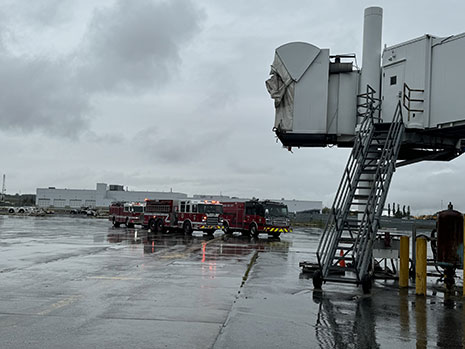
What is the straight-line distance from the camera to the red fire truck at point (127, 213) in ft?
138

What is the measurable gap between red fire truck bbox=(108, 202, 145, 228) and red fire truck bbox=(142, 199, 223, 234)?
4384 mm

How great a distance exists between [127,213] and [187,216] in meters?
10.7

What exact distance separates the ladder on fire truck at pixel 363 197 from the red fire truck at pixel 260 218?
1953cm

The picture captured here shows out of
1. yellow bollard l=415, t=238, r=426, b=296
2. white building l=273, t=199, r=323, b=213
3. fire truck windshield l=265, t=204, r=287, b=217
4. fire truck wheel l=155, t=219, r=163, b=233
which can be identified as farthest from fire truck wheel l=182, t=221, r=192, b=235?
white building l=273, t=199, r=323, b=213

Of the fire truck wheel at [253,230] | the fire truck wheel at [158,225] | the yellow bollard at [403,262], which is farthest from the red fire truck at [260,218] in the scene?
the yellow bollard at [403,262]

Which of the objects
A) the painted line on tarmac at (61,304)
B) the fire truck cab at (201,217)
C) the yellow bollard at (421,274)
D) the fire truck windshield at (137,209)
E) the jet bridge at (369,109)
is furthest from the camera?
the fire truck windshield at (137,209)

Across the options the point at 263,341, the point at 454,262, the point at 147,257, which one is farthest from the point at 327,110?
the point at 263,341

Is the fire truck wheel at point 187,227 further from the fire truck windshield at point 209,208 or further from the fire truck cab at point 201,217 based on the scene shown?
the fire truck windshield at point 209,208

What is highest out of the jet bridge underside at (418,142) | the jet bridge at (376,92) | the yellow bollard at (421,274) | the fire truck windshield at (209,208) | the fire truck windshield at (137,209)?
the jet bridge at (376,92)

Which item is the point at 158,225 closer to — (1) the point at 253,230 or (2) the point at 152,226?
(2) the point at 152,226

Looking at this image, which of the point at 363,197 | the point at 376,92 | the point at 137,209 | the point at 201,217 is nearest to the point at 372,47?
the point at 376,92

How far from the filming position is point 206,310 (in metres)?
8.53

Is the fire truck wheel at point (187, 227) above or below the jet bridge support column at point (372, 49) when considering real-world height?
below

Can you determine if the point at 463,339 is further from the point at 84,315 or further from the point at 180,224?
the point at 180,224
